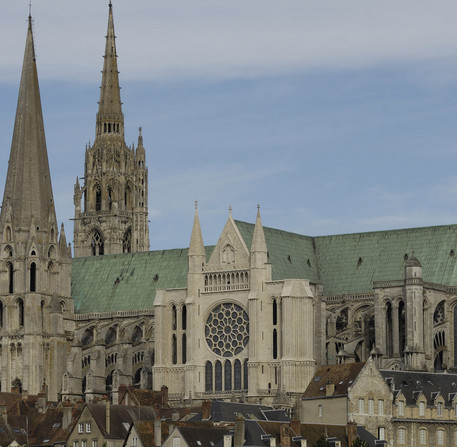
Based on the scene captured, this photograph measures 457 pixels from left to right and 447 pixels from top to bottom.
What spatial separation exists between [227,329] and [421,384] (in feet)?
89.9

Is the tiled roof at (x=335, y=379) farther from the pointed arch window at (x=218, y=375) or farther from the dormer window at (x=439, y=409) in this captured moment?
the pointed arch window at (x=218, y=375)

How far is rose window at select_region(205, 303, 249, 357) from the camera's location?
168625mm

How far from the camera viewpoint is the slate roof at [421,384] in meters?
144

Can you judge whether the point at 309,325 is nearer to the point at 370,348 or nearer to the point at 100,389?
the point at 370,348

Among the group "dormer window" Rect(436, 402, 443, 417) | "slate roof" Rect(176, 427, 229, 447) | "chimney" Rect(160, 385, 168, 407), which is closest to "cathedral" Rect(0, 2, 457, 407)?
"chimney" Rect(160, 385, 168, 407)

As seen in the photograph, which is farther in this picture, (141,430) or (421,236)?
(421,236)

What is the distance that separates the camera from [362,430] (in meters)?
139

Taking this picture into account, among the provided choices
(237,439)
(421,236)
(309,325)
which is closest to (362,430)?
(237,439)

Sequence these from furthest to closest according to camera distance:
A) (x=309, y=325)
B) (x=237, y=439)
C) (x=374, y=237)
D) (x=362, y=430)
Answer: (x=374, y=237) < (x=309, y=325) < (x=362, y=430) < (x=237, y=439)

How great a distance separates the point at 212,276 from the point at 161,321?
19.7 feet

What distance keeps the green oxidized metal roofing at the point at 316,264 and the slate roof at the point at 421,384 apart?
845 inches

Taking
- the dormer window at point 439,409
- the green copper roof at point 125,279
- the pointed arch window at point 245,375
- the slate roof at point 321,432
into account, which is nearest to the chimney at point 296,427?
the slate roof at point 321,432

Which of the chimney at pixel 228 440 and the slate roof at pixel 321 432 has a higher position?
the slate roof at pixel 321 432

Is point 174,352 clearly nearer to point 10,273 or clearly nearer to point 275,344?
point 275,344
